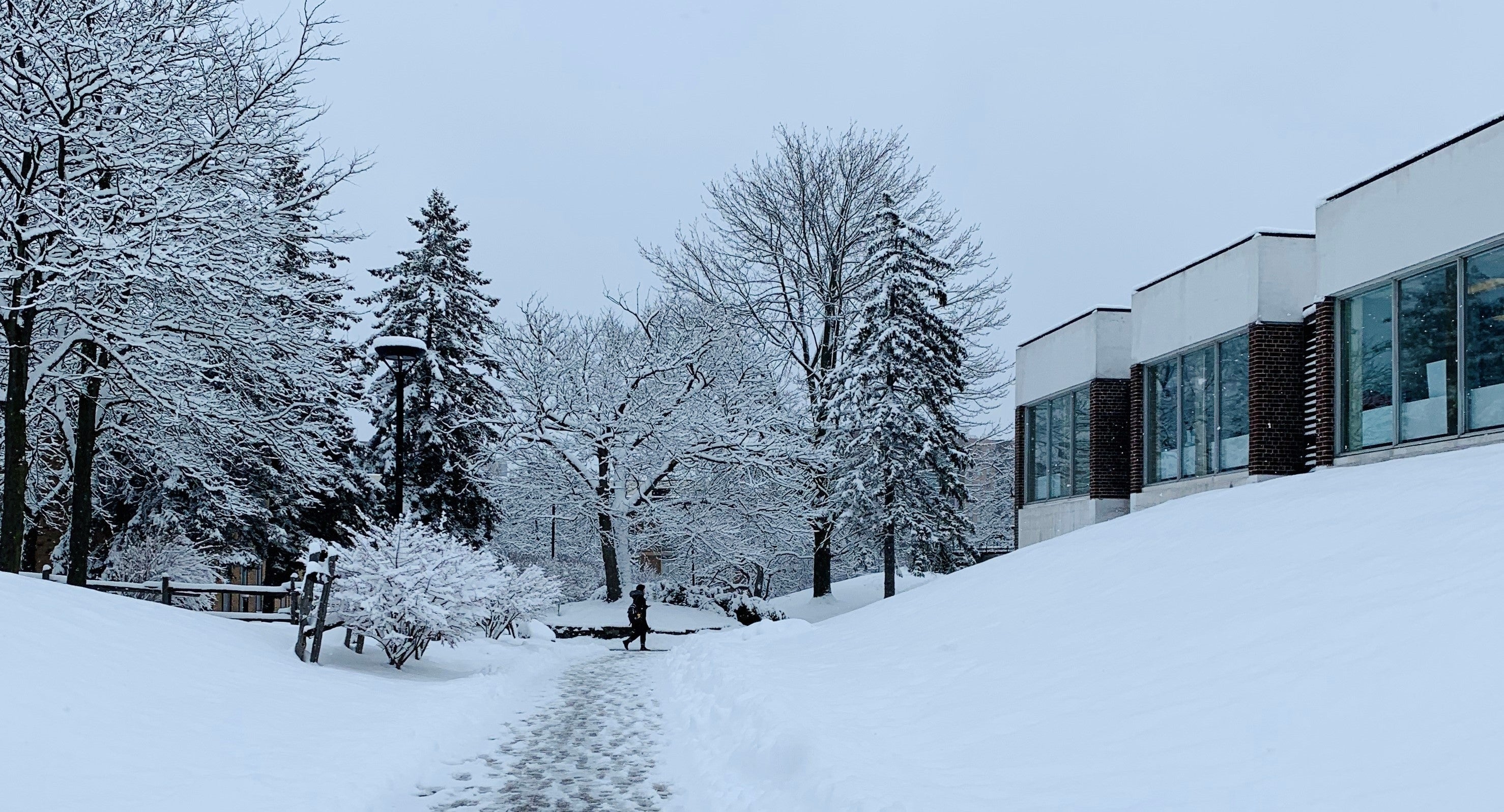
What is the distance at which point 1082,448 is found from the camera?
88.7 ft

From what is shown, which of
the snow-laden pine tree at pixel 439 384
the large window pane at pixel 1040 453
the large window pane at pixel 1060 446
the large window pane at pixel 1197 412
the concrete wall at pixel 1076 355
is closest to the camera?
the large window pane at pixel 1197 412

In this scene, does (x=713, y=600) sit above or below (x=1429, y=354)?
below

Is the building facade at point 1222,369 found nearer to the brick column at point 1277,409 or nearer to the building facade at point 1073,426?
the brick column at point 1277,409

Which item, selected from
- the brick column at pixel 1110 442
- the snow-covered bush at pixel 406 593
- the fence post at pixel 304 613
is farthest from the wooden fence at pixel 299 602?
the brick column at pixel 1110 442

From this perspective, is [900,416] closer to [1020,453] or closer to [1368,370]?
[1020,453]

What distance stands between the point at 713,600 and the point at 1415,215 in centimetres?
2228

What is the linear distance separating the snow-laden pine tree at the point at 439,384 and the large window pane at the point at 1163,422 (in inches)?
746

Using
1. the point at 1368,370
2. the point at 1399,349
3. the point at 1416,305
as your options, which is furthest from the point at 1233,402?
the point at 1416,305

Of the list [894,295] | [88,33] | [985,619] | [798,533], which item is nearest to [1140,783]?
[985,619]

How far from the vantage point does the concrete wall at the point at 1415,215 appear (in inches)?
590

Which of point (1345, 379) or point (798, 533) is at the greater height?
point (1345, 379)

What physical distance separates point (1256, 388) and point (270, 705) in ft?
50.5

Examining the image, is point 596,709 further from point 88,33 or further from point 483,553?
point 88,33

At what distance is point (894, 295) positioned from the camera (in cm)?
3309
